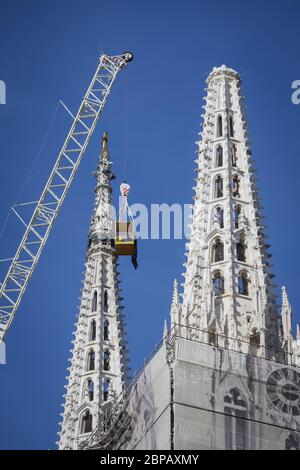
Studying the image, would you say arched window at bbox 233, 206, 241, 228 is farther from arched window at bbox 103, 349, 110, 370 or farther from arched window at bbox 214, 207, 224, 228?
arched window at bbox 103, 349, 110, 370

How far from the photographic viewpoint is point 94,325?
137000 mm

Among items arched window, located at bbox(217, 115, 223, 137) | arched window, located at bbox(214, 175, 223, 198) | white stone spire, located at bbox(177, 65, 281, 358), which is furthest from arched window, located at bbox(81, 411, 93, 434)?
arched window, located at bbox(217, 115, 223, 137)

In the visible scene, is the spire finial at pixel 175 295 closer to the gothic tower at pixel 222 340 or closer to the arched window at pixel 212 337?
the gothic tower at pixel 222 340

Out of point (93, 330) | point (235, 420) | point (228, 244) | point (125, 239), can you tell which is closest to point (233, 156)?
point (228, 244)

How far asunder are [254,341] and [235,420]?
8.54 metres

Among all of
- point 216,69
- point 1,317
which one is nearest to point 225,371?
point 216,69

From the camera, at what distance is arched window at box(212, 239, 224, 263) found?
111 meters

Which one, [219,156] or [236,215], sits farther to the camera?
[219,156]

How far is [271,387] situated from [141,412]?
752 centimetres

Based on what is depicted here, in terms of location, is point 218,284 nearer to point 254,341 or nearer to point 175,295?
point 175,295

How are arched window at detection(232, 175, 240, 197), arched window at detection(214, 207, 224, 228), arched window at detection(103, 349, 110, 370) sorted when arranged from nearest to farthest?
arched window at detection(214, 207, 224, 228) → arched window at detection(232, 175, 240, 197) → arched window at detection(103, 349, 110, 370)

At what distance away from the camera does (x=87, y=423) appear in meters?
129

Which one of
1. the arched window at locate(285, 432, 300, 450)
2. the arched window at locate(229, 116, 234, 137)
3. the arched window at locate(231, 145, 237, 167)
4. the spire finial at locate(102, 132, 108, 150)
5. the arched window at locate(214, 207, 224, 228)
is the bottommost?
the arched window at locate(285, 432, 300, 450)
